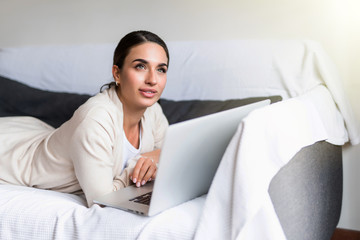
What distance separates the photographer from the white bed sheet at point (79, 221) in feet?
3.30

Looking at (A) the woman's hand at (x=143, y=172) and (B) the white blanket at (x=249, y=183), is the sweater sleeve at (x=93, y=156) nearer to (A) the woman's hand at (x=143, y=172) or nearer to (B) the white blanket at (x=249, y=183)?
(A) the woman's hand at (x=143, y=172)

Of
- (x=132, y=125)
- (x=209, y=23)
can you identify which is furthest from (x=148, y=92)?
(x=209, y=23)

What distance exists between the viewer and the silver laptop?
0.94 metres

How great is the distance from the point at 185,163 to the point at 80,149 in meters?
0.38

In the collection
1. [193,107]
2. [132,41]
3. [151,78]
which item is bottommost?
[193,107]

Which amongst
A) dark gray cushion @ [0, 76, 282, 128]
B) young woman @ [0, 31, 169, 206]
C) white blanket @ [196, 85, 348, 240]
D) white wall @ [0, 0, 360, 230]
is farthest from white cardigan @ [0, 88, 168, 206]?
white wall @ [0, 0, 360, 230]

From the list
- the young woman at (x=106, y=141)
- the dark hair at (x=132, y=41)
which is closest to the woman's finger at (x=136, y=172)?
the young woman at (x=106, y=141)

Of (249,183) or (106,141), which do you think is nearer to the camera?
(249,183)

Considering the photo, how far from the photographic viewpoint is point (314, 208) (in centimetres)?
138

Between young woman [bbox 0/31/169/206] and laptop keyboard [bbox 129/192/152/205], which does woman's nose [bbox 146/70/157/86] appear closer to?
young woman [bbox 0/31/169/206]

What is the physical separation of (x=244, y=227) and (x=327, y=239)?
2.72ft

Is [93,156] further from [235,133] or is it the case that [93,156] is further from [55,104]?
[55,104]

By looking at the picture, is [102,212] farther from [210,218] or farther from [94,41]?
[94,41]

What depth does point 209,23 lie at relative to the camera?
7.12ft
